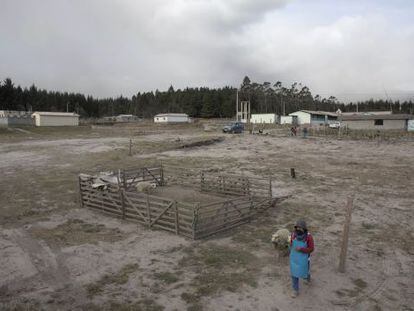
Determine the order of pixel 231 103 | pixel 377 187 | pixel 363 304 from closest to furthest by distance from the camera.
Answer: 1. pixel 363 304
2. pixel 377 187
3. pixel 231 103

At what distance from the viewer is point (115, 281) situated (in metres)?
9.52

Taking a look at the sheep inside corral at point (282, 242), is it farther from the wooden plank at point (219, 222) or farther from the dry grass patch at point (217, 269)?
the wooden plank at point (219, 222)

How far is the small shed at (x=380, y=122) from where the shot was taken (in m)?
67.8

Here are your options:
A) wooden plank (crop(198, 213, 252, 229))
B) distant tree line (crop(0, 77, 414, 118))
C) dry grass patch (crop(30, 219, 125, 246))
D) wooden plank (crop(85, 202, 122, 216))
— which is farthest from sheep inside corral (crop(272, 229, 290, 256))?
distant tree line (crop(0, 77, 414, 118))

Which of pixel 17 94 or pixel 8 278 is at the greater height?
pixel 17 94

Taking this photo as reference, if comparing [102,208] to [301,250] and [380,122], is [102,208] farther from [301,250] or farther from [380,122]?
[380,122]

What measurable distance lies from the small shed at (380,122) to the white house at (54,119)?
55835mm

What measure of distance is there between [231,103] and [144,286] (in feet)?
429

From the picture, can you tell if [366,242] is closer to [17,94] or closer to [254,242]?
[254,242]

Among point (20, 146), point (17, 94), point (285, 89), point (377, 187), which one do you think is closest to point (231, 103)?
point (285, 89)

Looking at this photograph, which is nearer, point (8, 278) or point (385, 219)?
point (8, 278)

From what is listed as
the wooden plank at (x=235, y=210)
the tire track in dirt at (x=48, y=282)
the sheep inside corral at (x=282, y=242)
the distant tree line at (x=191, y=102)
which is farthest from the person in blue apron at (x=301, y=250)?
the distant tree line at (x=191, y=102)

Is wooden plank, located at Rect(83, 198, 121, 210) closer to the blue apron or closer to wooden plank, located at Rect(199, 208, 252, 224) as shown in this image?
wooden plank, located at Rect(199, 208, 252, 224)

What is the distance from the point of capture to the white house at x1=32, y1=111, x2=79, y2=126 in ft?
267
